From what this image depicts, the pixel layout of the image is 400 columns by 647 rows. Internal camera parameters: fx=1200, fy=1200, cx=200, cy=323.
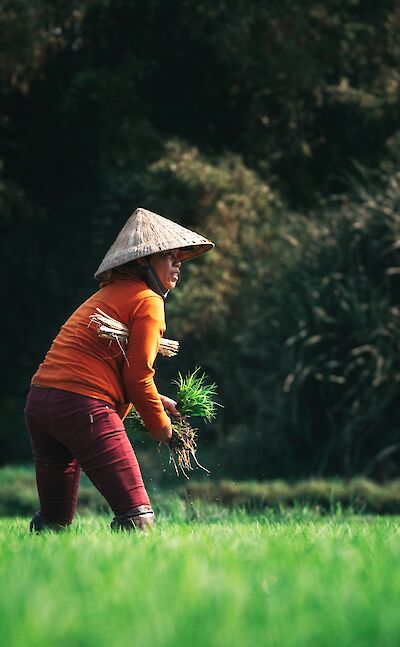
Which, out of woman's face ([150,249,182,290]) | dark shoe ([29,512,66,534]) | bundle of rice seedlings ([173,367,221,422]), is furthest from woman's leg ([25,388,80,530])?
woman's face ([150,249,182,290])

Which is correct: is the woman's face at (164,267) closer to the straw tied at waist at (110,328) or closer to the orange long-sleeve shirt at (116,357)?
the orange long-sleeve shirt at (116,357)

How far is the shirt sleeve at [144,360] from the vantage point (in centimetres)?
543

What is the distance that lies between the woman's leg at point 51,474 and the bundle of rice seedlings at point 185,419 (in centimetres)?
52

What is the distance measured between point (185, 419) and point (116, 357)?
86cm

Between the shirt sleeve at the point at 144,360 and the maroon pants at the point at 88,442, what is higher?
the shirt sleeve at the point at 144,360

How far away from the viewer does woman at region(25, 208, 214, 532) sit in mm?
5324

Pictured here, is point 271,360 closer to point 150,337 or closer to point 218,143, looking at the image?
point 218,143

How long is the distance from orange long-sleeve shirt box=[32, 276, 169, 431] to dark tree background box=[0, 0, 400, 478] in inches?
342

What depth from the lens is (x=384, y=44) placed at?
65.2 feet

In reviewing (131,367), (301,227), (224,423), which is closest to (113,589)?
(131,367)

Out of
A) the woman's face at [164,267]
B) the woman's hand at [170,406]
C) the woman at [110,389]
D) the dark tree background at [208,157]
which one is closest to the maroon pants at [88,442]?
the woman at [110,389]

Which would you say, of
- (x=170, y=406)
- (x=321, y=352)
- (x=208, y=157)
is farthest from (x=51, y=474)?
(x=208, y=157)

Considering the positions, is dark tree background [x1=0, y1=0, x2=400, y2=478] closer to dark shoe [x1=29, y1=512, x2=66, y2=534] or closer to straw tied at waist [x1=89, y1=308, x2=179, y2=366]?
dark shoe [x1=29, y1=512, x2=66, y2=534]

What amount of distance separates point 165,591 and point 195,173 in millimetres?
14640
